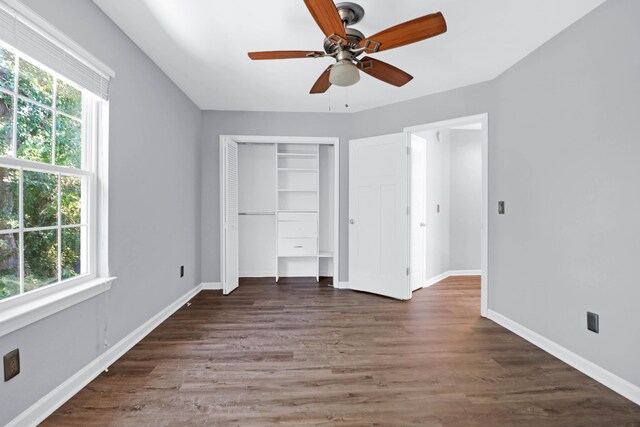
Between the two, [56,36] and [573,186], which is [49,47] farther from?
[573,186]

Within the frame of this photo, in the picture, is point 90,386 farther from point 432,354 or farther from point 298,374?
point 432,354

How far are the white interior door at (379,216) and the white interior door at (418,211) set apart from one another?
0.28m

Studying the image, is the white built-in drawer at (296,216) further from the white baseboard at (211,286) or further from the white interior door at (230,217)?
the white baseboard at (211,286)

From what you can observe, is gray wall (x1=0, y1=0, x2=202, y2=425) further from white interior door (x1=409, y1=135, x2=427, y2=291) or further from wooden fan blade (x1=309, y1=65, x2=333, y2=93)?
white interior door (x1=409, y1=135, x2=427, y2=291)

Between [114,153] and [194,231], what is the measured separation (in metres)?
1.77

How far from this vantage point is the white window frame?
4.99 ft

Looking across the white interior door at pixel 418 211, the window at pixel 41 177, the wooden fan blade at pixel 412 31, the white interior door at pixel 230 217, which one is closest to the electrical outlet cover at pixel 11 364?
the window at pixel 41 177

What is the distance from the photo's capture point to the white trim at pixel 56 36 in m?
1.43

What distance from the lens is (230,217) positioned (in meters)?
3.94

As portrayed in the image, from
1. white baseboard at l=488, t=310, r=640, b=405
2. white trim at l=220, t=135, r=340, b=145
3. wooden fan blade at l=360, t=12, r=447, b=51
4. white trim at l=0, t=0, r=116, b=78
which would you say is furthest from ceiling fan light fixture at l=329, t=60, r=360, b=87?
white baseboard at l=488, t=310, r=640, b=405

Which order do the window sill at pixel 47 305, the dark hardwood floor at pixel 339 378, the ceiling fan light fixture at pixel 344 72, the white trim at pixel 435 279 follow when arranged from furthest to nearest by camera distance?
the white trim at pixel 435 279
the ceiling fan light fixture at pixel 344 72
the dark hardwood floor at pixel 339 378
the window sill at pixel 47 305

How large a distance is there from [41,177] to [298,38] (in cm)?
199

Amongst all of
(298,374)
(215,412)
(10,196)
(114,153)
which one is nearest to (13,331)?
(10,196)

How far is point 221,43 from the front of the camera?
2387 mm
